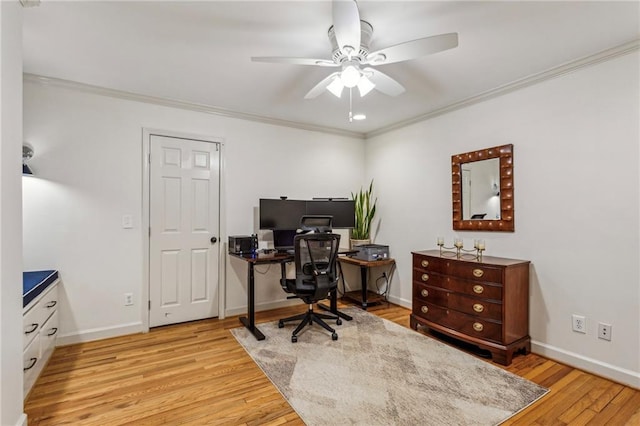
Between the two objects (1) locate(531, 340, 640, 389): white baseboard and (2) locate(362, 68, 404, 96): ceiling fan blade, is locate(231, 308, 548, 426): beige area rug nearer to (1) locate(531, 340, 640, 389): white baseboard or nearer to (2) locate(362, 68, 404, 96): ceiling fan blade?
(1) locate(531, 340, 640, 389): white baseboard

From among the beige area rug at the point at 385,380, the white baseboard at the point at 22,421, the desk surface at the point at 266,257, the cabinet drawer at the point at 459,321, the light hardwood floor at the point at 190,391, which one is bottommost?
the light hardwood floor at the point at 190,391

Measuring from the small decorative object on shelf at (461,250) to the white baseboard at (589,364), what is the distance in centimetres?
89

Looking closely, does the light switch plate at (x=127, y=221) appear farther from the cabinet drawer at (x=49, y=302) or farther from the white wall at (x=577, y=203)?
the white wall at (x=577, y=203)

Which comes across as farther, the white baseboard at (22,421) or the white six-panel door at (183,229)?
the white six-panel door at (183,229)

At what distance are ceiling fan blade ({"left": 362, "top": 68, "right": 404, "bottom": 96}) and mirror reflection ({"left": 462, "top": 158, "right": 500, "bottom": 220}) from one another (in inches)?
53.3

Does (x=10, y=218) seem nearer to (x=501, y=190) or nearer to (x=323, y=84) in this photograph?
(x=323, y=84)

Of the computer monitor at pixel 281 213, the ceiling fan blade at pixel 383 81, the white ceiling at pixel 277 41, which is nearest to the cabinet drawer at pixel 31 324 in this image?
the white ceiling at pixel 277 41

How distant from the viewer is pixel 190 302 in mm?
3562

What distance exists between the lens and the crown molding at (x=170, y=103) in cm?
287

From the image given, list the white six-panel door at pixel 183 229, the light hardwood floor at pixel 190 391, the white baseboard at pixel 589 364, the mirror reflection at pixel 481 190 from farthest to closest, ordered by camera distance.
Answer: the white six-panel door at pixel 183 229 < the mirror reflection at pixel 481 190 < the white baseboard at pixel 589 364 < the light hardwood floor at pixel 190 391

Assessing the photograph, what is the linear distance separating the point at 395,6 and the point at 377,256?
9.33 ft

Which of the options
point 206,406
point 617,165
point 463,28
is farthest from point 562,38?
point 206,406

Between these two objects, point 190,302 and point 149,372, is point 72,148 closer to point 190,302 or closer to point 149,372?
point 190,302

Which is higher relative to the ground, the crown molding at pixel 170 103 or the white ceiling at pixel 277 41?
the white ceiling at pixel 277 41
